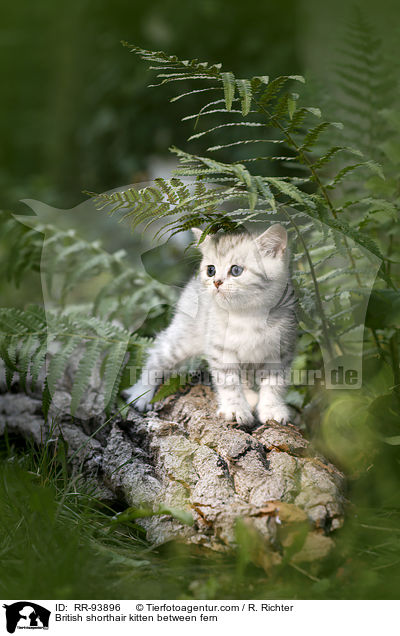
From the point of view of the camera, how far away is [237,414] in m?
1.95

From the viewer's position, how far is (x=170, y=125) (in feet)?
17.1

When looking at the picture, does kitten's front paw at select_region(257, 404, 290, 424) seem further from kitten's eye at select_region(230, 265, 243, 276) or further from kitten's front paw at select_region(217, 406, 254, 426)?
kitten's eye at select_region(230, 265, 243, 276)

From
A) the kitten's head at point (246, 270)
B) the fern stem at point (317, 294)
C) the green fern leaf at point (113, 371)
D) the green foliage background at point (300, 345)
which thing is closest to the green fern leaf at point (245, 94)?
the green foliage background at point (300, 345)

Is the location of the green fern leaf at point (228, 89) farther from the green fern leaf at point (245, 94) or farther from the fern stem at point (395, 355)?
the fern stem at point (395, 355)

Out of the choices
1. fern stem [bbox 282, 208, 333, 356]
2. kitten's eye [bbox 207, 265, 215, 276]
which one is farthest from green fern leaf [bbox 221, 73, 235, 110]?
kitten's eye [bbox 207, 265, 215, 276]
